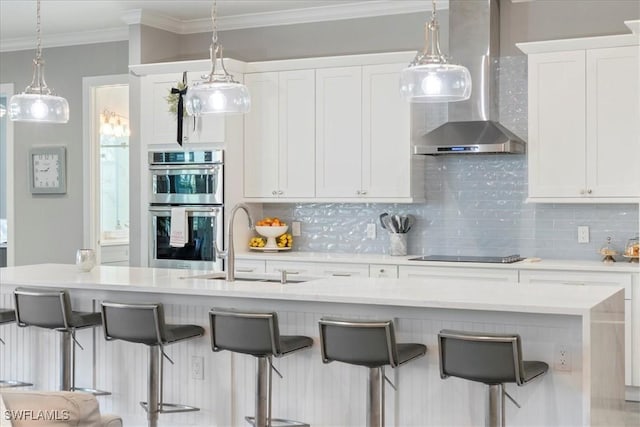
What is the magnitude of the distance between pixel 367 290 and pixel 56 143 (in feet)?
16.1

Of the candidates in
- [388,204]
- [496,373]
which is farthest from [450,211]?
[496,373]

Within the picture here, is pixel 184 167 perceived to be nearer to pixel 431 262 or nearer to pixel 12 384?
pixel 431 262

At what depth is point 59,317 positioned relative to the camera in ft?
14.9

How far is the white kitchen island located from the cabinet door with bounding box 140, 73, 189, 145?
1.96 meters

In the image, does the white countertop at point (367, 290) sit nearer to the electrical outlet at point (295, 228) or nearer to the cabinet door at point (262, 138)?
the cabinet door at point (262, 138)

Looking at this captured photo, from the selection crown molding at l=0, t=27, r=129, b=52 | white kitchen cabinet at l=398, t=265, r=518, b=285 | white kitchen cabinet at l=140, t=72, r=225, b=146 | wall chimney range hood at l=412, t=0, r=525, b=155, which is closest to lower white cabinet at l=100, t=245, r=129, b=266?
white kitchen cabinet at l=140, t=72, r=225, b=146

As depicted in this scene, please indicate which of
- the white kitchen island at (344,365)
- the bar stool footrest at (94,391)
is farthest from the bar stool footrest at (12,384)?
the bar stool footrest at (94,391)

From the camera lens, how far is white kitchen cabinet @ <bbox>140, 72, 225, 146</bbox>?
677 centimetres

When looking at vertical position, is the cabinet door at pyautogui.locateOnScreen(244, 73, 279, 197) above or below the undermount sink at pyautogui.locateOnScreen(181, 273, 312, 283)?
above

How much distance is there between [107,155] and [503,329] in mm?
6034

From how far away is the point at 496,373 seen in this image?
11.5 feet

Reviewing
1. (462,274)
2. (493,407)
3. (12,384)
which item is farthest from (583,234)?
(12,384)


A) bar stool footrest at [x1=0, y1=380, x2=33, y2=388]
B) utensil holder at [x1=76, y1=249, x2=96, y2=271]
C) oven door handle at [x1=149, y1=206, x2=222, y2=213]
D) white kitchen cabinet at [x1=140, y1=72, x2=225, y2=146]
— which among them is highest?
white kitchen cabinet at [x1=140, y1=72, x2=225, y2=146]

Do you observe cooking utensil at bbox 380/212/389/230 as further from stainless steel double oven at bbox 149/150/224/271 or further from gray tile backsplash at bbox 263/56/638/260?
stainless steel double oven at bbox 149/150/224/271
